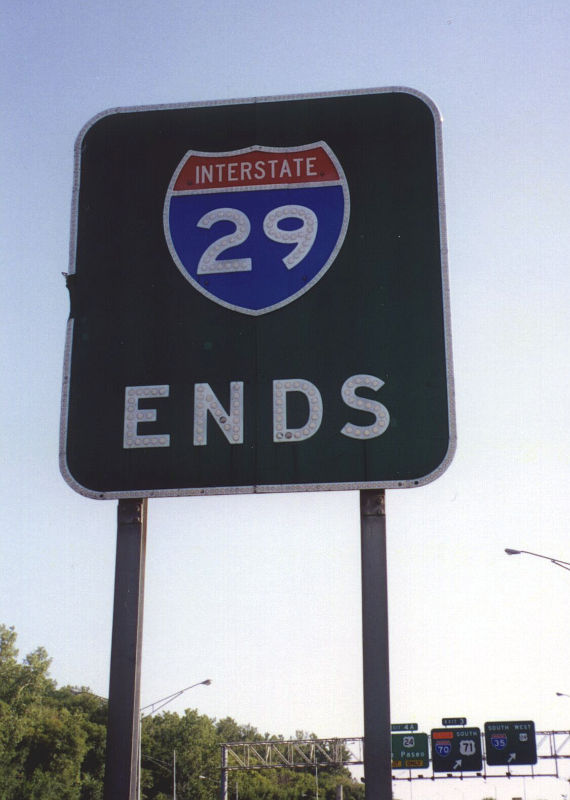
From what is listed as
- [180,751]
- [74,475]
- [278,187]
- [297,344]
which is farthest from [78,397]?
[180,751]

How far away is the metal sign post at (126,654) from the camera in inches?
238

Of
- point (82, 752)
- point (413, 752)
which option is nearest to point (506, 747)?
point (413, 752)

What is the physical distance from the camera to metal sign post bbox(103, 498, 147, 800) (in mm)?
6047

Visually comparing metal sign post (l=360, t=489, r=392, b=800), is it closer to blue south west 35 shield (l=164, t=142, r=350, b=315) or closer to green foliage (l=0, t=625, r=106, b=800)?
blue south west 35 shield (l=164, t=142, r=350, b=315)

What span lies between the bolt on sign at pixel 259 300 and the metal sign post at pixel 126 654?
0.76 ft

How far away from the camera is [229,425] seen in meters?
6.59

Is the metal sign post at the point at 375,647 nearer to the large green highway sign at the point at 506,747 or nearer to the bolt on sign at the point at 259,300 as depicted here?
the bolt on sign at the point at 259,300

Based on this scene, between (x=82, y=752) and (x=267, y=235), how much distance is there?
63.3 metres

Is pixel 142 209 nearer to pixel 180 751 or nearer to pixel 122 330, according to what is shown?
pixel 122 330

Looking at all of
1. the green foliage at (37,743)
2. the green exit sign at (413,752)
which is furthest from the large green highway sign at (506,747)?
the green foliage at (37,743)

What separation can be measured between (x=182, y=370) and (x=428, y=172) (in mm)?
2077

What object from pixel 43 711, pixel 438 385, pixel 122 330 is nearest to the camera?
pixel 438 385

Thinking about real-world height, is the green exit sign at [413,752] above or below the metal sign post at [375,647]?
below

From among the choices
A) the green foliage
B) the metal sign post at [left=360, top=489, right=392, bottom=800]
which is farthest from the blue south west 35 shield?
the green foliage
